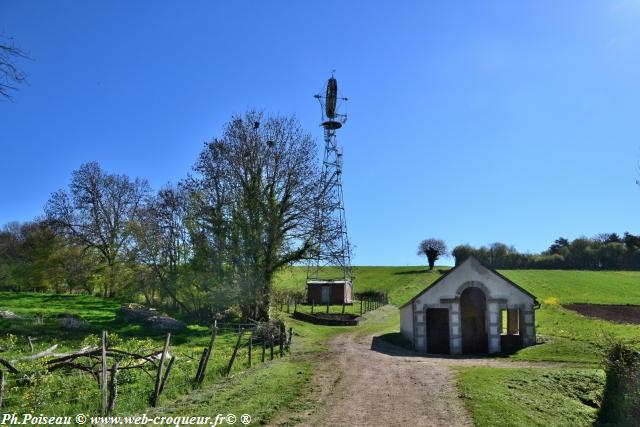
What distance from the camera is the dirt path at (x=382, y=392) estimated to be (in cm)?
1339

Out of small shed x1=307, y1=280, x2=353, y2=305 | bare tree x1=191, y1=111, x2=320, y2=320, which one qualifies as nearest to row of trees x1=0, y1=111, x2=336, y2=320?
bare tree x1=191, y1=111, x2=320, y2=320

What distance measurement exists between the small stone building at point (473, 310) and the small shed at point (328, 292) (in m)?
22.6

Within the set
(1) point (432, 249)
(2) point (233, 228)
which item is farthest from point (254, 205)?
(1) point (432, 249)

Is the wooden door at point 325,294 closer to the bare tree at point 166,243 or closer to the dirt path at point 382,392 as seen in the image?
the bare tree at point 166,243

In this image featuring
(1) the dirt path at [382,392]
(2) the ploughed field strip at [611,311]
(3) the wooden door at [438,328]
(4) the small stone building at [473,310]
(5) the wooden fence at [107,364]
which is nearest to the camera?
(5) the wooden fence at [107,364]

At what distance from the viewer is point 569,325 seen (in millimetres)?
37000

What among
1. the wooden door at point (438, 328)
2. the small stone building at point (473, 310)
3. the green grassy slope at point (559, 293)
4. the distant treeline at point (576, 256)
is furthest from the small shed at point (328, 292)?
the distant treeline at point (576, 256)

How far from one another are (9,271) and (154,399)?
56.7m

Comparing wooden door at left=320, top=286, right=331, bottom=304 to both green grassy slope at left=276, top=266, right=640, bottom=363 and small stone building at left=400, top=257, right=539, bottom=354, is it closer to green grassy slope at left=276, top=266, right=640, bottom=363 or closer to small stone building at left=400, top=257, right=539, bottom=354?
green grassy slope at left=276, top=266, right=640, bottom=363

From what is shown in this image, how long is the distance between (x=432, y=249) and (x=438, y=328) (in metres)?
66.6

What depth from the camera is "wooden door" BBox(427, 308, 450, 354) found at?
34.1 metres

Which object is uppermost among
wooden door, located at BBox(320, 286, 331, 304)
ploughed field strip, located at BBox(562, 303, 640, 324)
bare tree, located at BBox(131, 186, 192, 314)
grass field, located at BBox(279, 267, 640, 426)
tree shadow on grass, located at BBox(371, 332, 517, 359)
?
bare tree, located at BBox(131, 186, 192, 314)

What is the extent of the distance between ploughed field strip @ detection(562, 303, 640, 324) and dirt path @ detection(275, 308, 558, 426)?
21378 millimetres

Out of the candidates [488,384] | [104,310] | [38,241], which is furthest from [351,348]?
[38,241]
